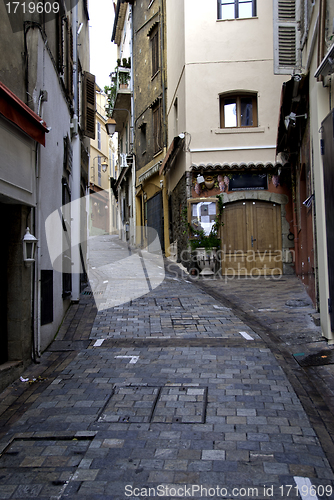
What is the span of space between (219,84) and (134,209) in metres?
11.4

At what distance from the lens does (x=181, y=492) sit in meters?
2.80

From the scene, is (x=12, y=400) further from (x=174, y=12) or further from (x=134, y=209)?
(x=134, y=209)

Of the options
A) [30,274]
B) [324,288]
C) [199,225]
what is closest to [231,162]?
[199,225]

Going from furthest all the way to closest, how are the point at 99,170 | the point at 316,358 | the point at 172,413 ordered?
the point at 99,170 → the point at 316,358 → the point at 172,413

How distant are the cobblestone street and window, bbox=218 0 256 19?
10848 mm

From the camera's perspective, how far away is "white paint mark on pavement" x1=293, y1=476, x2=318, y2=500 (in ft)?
8.95

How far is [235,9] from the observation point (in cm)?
1424

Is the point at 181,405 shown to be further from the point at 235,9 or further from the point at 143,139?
the point at 143,139

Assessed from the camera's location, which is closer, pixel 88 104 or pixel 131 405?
pixel 131 405

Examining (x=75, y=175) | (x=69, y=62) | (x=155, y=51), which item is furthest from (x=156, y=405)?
(x=155, y=51)

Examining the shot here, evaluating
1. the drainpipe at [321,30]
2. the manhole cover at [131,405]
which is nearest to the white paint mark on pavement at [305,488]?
the manhole cover at [131,405]

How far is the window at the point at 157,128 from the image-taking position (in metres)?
19.2

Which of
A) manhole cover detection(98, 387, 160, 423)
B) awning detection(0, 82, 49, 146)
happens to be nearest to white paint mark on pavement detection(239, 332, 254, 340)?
manhole cover detection(98, 387, 160, 423)

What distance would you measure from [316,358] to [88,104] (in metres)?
9.46
